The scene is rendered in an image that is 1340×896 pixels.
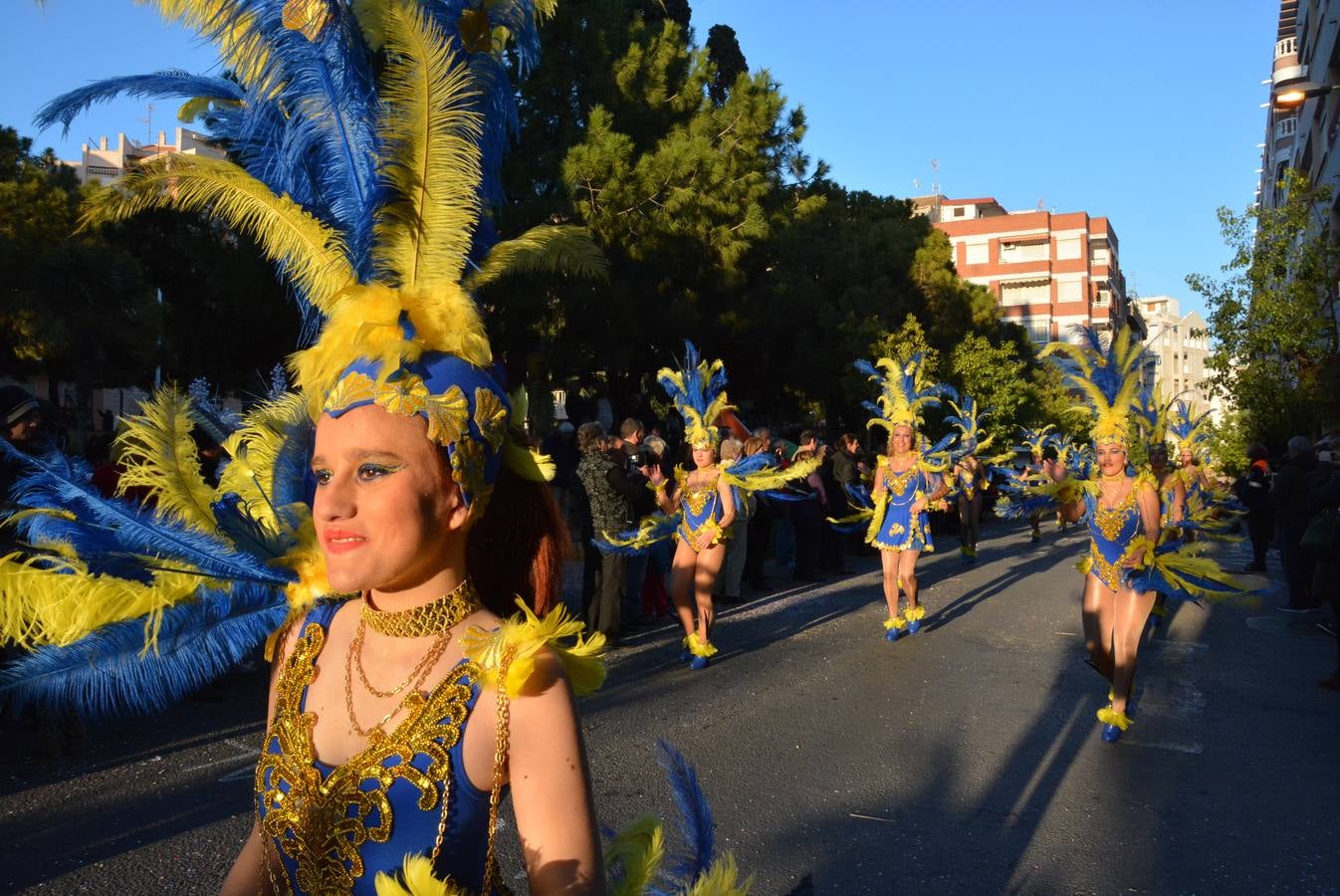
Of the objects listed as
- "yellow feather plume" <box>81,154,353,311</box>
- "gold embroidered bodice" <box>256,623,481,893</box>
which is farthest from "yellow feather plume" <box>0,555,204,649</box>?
"yellow feather plume" <box>81,154,353,311</box>

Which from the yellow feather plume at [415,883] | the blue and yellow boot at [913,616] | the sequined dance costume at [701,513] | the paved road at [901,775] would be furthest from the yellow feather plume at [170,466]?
the blue and yellow boot at [913,616]

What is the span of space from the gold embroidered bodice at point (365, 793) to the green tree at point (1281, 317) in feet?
54.5

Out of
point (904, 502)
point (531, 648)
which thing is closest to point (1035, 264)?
point (904, 502)

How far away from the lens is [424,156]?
1991 millimetres

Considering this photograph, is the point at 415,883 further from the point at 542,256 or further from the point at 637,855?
the point at 542,256

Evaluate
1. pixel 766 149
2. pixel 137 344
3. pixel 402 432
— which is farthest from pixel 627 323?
pixel 402 432

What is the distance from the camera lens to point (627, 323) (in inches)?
658

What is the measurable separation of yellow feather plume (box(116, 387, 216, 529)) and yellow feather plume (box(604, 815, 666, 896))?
0.94m

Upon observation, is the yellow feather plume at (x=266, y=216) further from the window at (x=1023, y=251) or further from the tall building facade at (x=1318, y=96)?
the window at (x=1023, y=251)

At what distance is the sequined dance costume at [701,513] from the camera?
874 cm

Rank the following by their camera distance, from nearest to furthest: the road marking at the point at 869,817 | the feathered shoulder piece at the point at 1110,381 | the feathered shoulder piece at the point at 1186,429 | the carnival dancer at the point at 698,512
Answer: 1. the road marking at the point at 869,817
2. the feathered shoulder piece at the point at 1110,381
3. the carnival dancer at the point at 698,512
4. the feathered shoulder piece at the point at 1186,429

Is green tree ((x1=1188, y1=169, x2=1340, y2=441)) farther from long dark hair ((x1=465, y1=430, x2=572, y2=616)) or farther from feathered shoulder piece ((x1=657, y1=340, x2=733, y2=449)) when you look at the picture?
long dark hair ((x1=465, y1=430, x2=572, y2=616))

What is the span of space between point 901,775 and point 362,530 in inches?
187

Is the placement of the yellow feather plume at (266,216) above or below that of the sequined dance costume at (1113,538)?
above
